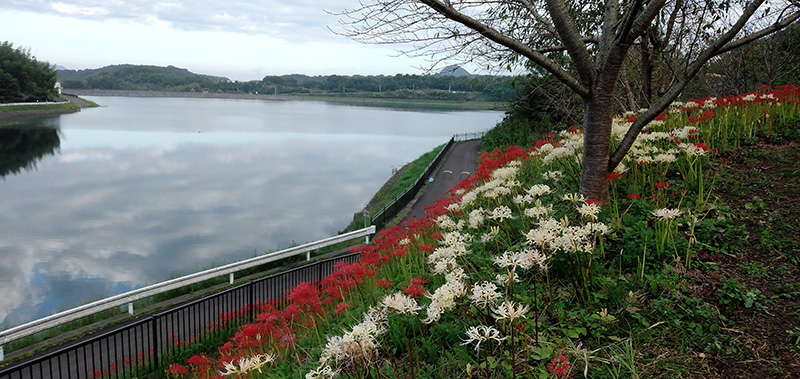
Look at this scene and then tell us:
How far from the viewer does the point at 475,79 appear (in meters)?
6.07

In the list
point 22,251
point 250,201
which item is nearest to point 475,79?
point 22,251

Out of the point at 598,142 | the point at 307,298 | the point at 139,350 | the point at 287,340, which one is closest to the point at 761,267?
the point at 598,142

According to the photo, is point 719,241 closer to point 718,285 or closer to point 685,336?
point 718,285

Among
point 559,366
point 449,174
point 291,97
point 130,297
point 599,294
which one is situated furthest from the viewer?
point 291,97

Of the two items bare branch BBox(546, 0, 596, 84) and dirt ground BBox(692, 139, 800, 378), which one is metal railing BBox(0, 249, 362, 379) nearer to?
bare branch BBox(546, 0, 596, 84)

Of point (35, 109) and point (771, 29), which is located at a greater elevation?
point (771, 29)

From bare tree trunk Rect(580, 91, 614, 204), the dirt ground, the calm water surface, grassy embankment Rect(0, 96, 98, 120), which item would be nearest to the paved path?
the calm water surface

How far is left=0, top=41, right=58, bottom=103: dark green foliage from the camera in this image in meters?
80.8

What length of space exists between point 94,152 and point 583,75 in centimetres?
5612

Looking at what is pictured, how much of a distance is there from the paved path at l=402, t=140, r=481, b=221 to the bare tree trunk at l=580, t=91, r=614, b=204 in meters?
9.70

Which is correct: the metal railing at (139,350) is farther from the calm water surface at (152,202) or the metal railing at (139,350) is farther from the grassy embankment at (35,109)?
the grassy embankment at (35,109)

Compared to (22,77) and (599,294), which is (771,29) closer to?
(599,294)

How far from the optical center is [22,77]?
8569 centimetres

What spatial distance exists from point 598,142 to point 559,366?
10.3 ft
